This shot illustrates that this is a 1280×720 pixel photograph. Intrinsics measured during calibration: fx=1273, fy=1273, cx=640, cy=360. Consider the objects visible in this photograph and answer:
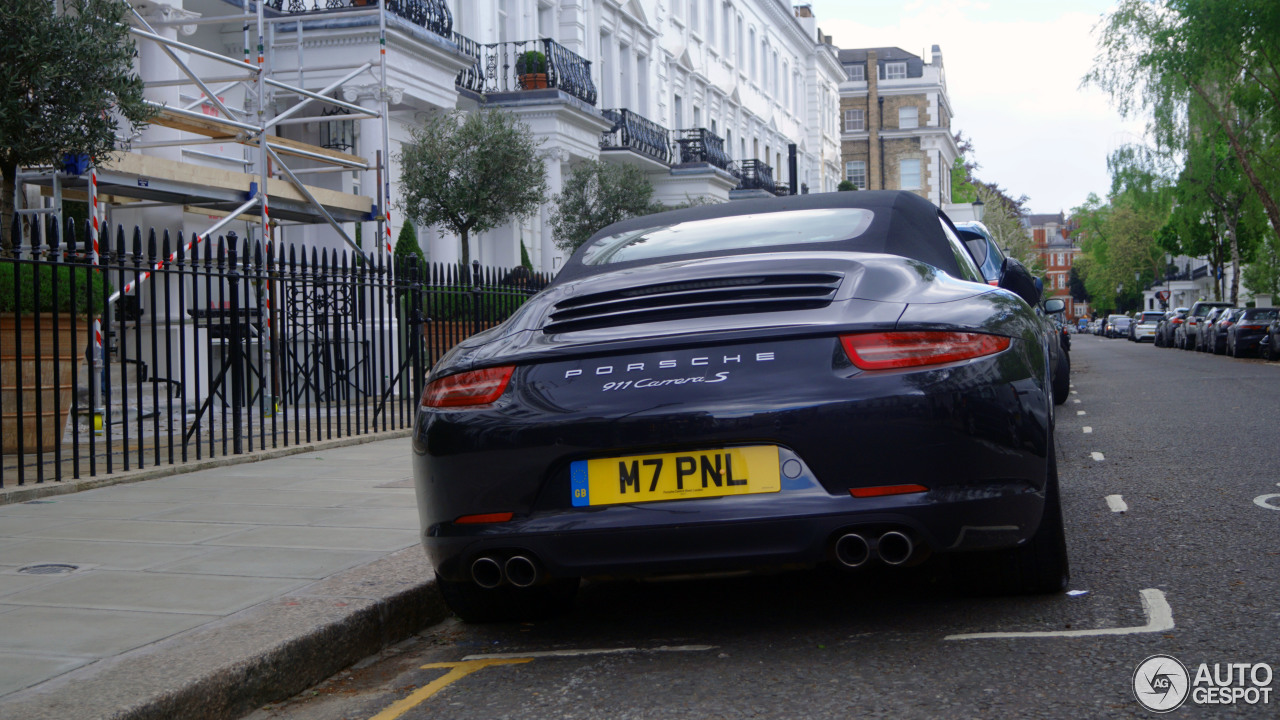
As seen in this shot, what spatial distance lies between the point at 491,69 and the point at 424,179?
674 centimetres

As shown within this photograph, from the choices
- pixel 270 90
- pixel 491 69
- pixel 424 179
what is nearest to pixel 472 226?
pixel 424 179

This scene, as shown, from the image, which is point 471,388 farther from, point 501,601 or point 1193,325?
point 1193,325

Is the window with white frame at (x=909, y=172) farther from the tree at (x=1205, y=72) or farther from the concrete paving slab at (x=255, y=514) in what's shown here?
the concrete paving slab at (x=255, y=514)

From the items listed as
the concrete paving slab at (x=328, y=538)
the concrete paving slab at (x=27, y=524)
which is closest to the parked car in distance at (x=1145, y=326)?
the concrete paving slab at (x=328, y=538)

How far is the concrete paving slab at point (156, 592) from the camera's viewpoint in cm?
439

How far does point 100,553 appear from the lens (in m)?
5.49

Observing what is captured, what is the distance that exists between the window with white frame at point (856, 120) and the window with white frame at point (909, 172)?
4323 mm

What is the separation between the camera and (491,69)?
24781 millimetres

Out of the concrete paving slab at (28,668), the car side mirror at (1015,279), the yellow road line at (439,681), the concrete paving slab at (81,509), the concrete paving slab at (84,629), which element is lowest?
the yellow road line at (439,681)

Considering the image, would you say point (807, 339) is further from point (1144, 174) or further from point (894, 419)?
point (1144, 174)

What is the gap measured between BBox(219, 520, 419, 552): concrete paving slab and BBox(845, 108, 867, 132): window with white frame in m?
96.2

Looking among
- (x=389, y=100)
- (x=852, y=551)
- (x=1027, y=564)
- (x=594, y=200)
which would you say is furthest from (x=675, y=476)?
(x=594, y=200)

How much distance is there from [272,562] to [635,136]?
2624 cm

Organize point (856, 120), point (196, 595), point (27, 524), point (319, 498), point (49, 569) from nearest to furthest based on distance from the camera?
point (196, 595), point (49, 569), point (27, 524), point (319, 498), point (856, 120)
